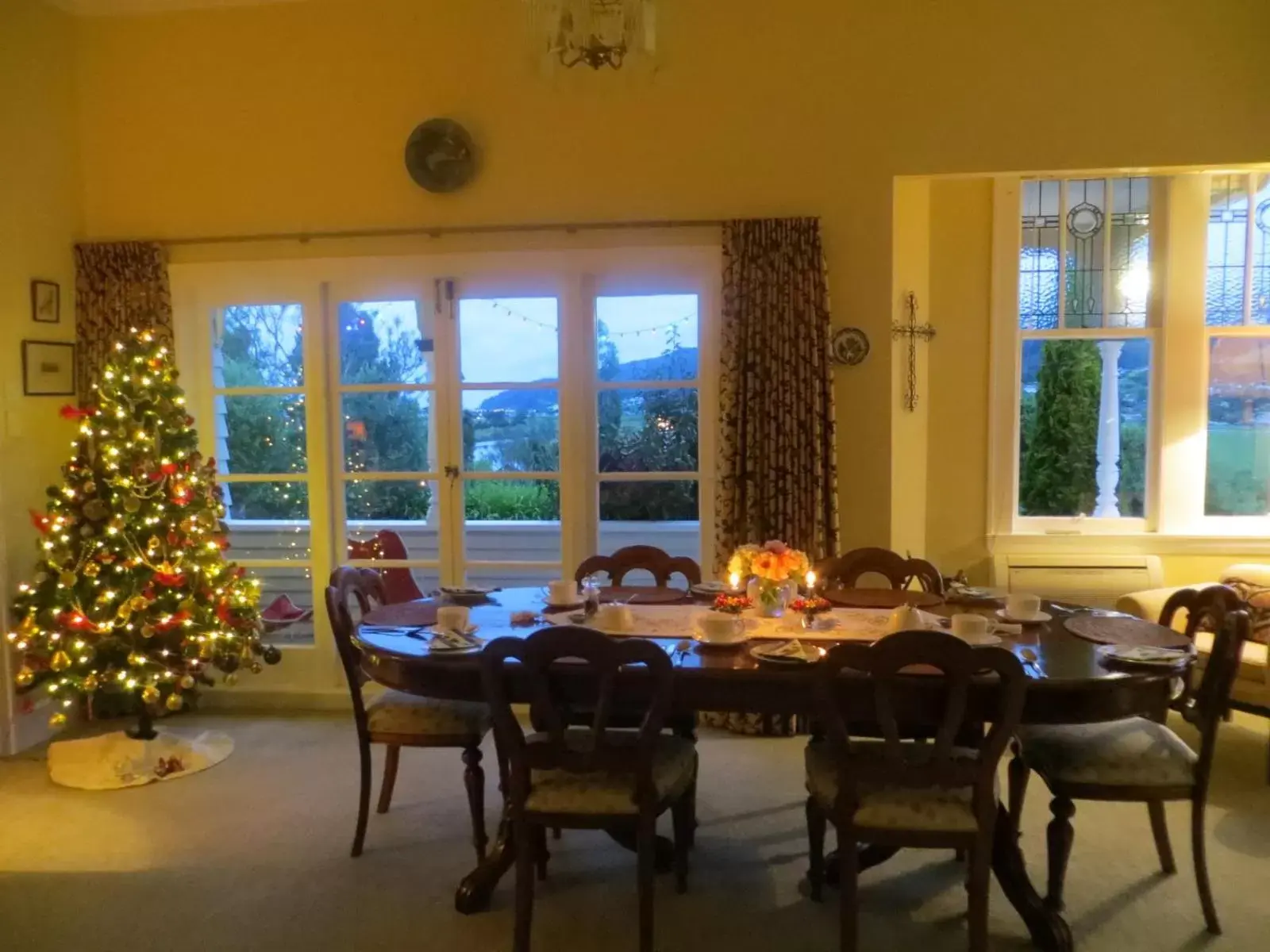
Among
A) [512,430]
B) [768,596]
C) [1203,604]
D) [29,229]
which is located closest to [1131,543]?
[1203,604]

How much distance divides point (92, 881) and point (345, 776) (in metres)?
1.02

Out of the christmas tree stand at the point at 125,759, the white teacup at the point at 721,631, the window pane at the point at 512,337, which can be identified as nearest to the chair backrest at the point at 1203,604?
the white teacup at the point at 721,631

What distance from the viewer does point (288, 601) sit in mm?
4977

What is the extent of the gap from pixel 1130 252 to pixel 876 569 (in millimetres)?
2513

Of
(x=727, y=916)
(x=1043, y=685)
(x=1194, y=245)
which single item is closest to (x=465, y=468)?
(x=727, y=916)

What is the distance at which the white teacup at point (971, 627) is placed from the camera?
2846mm

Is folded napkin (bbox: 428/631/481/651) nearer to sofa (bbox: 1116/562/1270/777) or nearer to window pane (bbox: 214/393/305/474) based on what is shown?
window pane (bbox: 214/393/305/474)

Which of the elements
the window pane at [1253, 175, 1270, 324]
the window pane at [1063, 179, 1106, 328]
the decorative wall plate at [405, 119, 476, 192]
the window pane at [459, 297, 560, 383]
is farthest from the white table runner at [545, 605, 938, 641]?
the window pane at [1253, 175, 1270, 324]

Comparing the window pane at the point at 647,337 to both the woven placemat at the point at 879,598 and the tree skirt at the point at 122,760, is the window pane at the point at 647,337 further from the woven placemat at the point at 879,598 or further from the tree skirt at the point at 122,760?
the tree skirt at the point at 122,760

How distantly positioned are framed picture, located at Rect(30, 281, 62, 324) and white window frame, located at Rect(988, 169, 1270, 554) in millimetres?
4565

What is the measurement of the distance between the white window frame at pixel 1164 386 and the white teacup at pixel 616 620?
266 cm

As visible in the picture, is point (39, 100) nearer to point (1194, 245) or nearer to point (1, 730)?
point (1, 730)

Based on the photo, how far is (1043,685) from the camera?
8.29 feet

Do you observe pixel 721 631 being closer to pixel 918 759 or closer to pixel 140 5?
pixel 918 759
